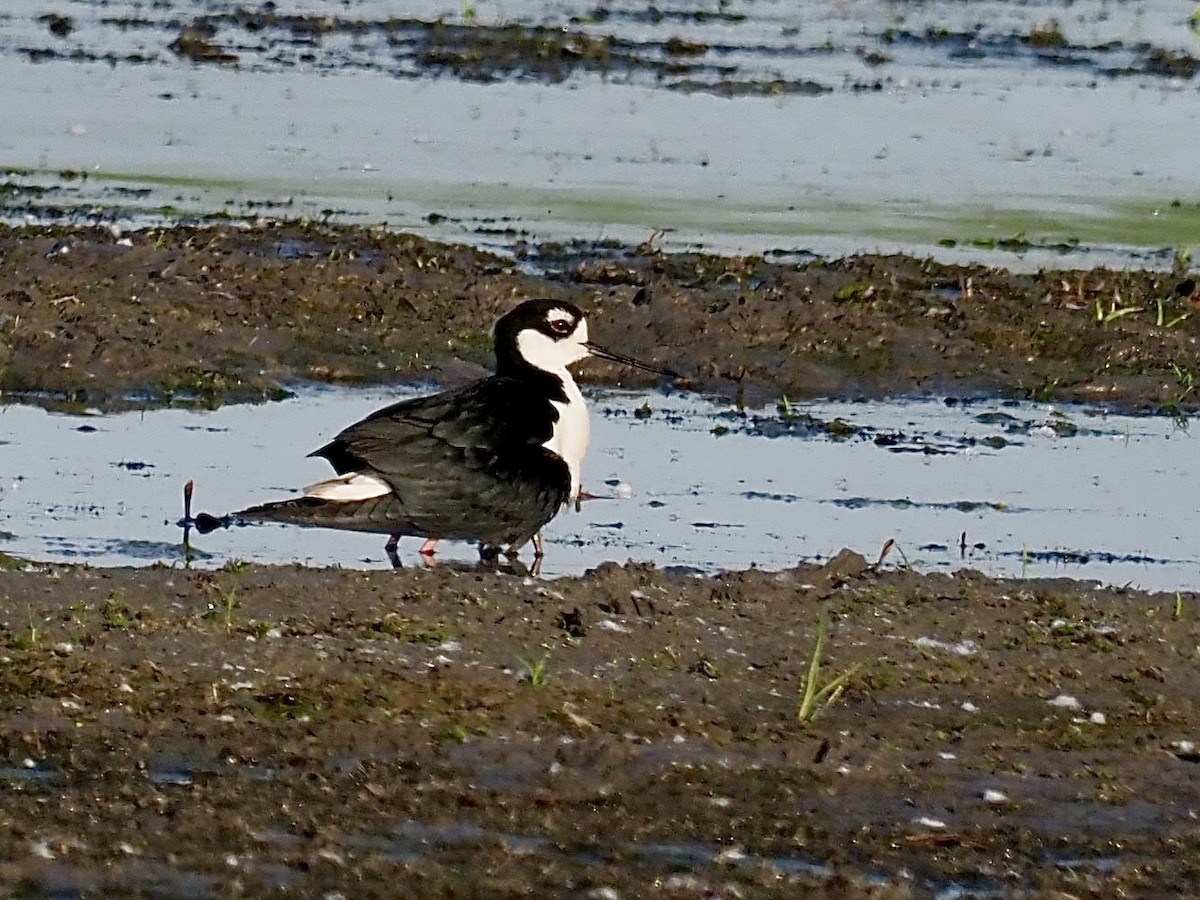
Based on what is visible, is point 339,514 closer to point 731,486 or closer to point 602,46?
point 731,486

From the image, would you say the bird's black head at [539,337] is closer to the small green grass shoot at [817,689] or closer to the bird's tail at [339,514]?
the bird's tail at [339,514]

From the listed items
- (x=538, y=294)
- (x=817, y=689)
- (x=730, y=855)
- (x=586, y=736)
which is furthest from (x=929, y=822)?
(x=538, y=294)

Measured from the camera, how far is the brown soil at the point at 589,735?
5625 mm

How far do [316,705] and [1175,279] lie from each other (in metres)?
9.46

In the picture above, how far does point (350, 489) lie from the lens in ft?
29.6

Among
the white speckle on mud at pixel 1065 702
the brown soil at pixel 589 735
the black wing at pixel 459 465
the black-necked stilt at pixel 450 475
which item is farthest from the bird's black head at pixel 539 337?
the white speckle on mud at pixel 1065 702

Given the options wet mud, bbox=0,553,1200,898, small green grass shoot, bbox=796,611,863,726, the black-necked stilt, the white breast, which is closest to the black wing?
the black-necked stilt

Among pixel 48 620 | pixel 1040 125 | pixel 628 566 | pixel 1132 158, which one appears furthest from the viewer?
pixel 1040 125

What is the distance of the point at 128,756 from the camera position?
6188 millimetres

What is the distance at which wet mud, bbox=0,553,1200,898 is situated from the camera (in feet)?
18.5

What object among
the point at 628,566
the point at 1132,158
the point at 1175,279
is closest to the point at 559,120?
the point at 1132,158

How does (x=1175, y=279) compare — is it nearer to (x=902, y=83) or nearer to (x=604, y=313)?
(x=604, y=313)

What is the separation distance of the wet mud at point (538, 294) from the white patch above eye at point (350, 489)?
3062mm

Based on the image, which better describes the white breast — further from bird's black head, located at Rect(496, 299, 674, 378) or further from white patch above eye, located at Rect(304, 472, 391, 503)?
white patch above eye, located at Rect(304, 472, 391, 503)
